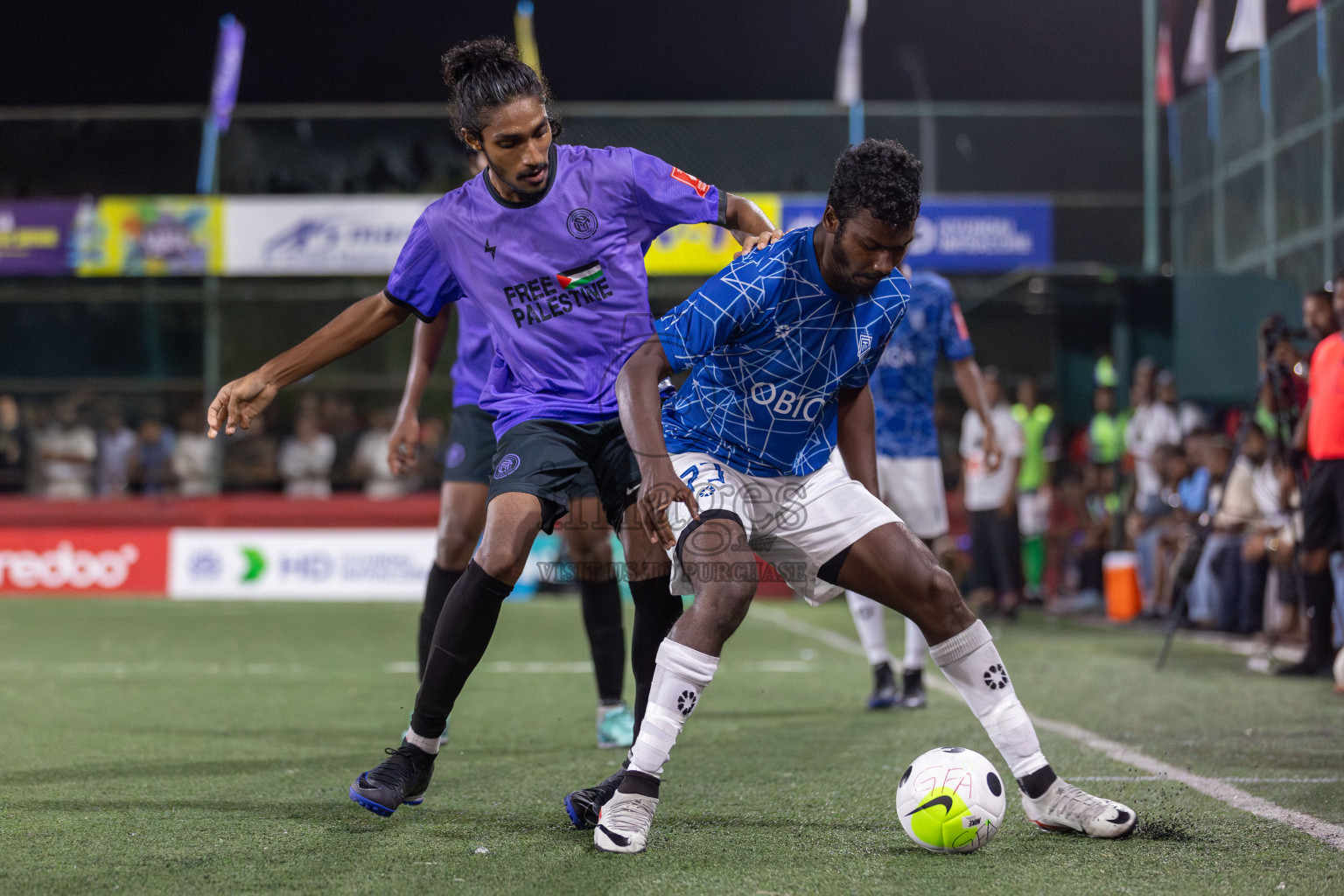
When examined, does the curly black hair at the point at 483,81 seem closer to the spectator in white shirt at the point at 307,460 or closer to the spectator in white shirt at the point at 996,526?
the spectator in white shirt at the point at 996,526

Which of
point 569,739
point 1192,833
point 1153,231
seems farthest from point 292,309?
point 1192,833

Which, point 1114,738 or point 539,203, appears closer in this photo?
point 539,203

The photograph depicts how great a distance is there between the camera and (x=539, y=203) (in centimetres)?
367

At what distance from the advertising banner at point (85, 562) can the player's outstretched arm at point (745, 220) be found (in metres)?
12.6

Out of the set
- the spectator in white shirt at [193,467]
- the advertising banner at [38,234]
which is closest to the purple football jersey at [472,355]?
the spectator in white shirt at [193,467]

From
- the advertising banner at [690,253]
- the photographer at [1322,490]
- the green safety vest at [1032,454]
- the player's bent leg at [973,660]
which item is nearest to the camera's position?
the player's bent leg at [973,660]

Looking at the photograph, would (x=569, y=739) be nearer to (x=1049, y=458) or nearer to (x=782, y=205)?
(x=1049, y=458)

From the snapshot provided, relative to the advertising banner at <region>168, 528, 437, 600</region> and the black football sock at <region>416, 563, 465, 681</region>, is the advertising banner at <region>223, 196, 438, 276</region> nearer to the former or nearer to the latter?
the advertising banner at <region>168, 528, 437, 600</region>

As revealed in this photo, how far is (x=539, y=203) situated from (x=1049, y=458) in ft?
36.2

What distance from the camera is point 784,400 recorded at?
3488 millimetres

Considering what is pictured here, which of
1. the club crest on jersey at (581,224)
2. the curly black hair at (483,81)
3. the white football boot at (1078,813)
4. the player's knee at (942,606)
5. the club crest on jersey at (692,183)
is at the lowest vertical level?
the white football boot at (1078,813)

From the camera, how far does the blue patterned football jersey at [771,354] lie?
3.28 m

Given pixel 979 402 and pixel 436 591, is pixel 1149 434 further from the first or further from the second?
pixel 436 591

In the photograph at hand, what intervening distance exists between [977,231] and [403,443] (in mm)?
12478
